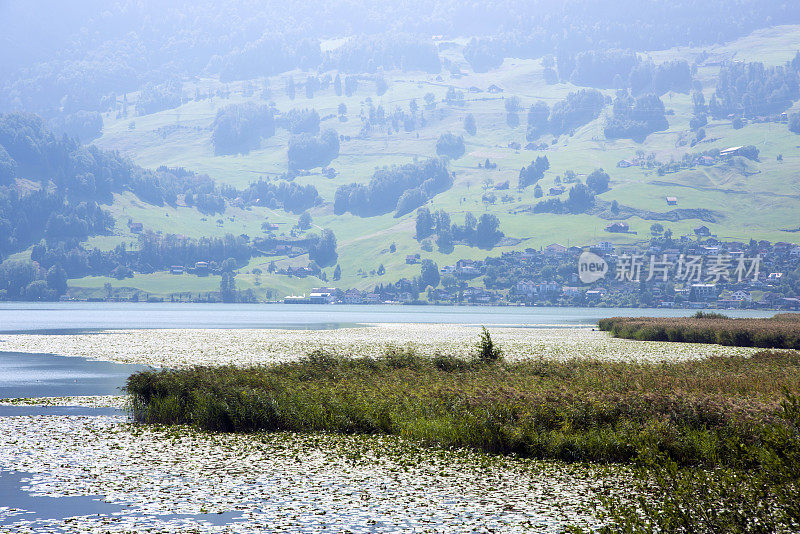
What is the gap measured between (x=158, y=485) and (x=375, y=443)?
9615 mm

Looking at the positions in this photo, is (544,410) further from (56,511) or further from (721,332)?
(721,332)

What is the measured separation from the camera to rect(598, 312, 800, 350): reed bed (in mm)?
81438

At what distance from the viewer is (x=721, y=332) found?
291ft

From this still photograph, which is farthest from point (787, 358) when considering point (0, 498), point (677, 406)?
point (0, 498)

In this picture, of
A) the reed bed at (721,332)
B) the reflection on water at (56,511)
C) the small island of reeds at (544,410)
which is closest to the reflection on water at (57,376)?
the small island of reeds at (544,410)

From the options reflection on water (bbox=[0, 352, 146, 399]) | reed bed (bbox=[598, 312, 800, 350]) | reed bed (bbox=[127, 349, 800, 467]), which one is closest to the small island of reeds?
reed bed (bbox=[127, 349, 800, 467])

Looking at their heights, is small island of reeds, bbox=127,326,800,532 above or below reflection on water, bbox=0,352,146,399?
above

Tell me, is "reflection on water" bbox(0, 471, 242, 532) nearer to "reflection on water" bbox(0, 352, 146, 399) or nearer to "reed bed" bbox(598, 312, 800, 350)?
"reflection on water" bbox(0, 352, 146, 399)

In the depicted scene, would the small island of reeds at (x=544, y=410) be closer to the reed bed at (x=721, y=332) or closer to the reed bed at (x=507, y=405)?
the reed bed at (x=507, y=405)

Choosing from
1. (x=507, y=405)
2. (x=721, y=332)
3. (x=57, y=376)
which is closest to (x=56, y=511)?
(x=507, y=405)

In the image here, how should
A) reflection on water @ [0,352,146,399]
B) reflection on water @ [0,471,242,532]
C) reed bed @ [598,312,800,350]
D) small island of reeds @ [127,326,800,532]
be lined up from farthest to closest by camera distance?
reed bed @ [598,312,800,350] < reflection on water @ [0,352,146,399] < small island of reeds @ [127,326,800,532] < reflection on water @ [0,471,242,532]

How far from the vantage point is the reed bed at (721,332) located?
8144 centimetres

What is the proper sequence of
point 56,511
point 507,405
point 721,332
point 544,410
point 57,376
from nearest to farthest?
point 56,511 → point 544,410 → point 507,405 → point 57,376 → point 721,332

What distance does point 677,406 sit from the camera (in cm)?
2891
